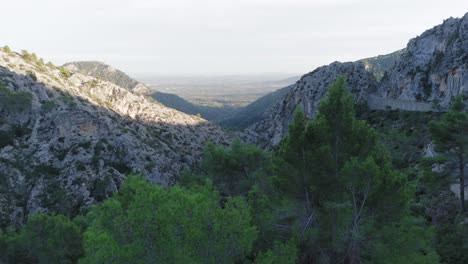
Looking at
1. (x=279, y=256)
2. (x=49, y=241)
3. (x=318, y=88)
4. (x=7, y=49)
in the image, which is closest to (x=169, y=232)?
(x=279, y=256)

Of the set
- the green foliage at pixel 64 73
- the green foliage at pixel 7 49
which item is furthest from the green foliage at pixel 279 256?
the green foliage at pixel 7 49

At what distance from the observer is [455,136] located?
23.7 metres

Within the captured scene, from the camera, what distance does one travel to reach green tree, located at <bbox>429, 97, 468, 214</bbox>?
2348cm

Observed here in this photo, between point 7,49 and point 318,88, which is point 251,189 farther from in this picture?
point 7,49

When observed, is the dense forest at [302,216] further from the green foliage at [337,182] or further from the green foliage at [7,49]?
the green foliage at [7,49]

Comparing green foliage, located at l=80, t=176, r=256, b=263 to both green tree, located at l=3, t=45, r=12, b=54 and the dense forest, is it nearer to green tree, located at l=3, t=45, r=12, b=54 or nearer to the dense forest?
the dense forest

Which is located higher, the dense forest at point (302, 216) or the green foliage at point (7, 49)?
the green foliage at point (7, 49)

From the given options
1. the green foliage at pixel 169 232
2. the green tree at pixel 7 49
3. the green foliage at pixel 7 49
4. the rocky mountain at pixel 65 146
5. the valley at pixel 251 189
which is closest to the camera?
the green foliage at pixel 169 232

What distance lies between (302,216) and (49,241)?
1830 cm

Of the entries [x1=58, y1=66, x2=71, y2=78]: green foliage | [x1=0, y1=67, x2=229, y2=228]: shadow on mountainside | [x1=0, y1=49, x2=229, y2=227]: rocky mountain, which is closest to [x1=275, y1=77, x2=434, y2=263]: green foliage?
[x1=0, y1=67, x2=229, y2=228]: shadow on mountainside

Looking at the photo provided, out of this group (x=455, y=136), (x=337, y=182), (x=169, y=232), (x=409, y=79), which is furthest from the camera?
(x=409, y=79)

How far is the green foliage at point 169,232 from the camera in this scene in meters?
9.85

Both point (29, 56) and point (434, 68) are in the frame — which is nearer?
point (434, 68)

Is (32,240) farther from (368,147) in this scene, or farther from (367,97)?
(367,97)
